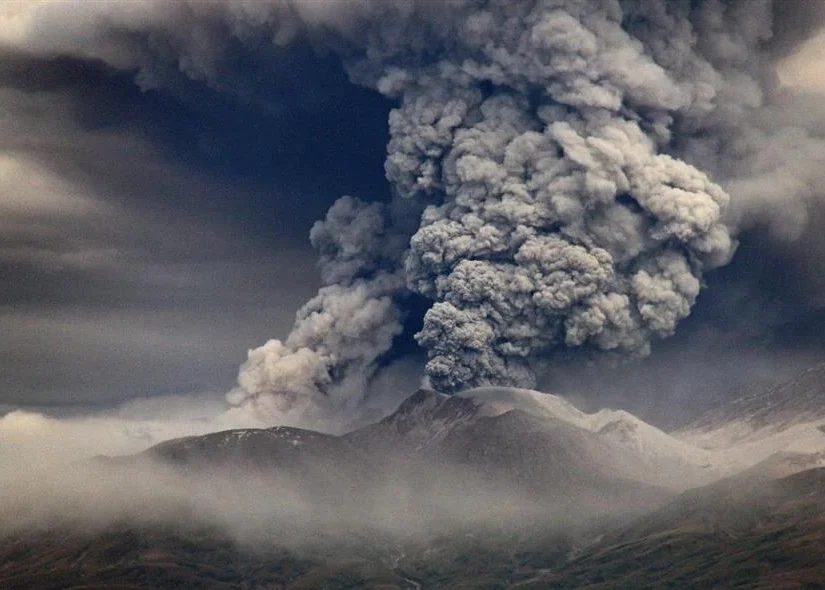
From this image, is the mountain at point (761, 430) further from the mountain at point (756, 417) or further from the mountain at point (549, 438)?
the mountain at point (549, 438)

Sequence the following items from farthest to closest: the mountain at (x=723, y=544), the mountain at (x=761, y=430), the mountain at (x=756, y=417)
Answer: the mountain at (x=756, y=417), the mountain at (x=761, y=430), the mountain at (x=723, y=544)

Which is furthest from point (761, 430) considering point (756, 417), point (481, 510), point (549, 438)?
point (481, 510)

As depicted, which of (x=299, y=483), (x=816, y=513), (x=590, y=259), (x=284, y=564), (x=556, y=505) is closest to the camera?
(x=590, y=259)

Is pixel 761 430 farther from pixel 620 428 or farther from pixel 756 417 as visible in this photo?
pixel 620 428

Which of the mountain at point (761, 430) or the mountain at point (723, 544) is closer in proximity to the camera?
the mountain at point (723, 544)

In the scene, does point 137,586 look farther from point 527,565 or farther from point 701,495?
point 701,495

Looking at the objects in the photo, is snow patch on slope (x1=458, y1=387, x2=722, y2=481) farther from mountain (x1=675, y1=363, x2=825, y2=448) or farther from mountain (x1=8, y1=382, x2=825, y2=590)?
mountain (x1=675, y1=363, x2=825, y2=448)

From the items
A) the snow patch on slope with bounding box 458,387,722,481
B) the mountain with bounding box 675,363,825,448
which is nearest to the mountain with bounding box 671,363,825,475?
the mountain with bounding box 675,363,825,448

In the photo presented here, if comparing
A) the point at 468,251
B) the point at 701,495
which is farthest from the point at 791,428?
the point at 468,251

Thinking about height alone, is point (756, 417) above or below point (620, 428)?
above

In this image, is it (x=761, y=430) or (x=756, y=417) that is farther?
(x=756, y=417)

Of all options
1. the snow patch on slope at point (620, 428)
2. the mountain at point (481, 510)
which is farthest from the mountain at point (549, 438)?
the mountain at point (481, 510)
